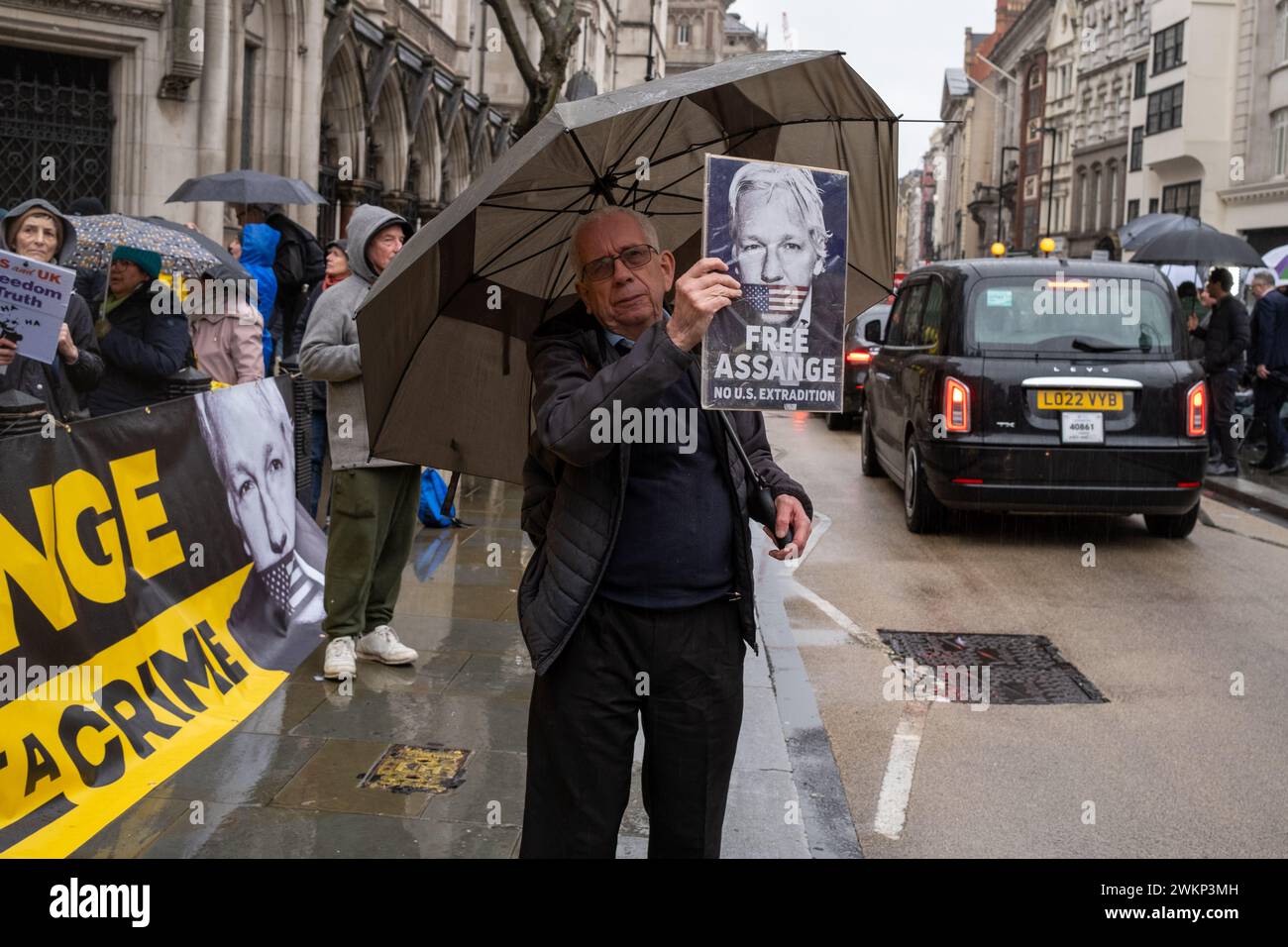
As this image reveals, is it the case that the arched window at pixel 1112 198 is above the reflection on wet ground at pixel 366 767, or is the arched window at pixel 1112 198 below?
above

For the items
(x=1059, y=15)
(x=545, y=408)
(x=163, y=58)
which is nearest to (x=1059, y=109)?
(x=1059, y=15)

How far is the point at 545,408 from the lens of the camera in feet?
9.32

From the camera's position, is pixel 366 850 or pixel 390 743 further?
pixel 390 743

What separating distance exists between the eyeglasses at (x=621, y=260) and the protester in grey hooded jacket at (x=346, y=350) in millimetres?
3138

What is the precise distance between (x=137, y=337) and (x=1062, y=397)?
616cm

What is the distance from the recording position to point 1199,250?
64.5 ft

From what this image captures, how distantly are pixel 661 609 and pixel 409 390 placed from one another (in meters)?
0.89

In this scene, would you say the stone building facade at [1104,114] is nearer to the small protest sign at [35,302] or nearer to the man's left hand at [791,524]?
the small protest sign at [35,302]

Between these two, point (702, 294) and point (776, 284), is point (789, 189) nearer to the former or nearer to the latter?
point (776, 284)

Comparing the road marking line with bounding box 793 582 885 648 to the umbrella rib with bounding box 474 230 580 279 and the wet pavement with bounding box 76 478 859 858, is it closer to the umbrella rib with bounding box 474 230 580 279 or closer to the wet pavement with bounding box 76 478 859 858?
the wet pavement with bounding box 76 478 859 858

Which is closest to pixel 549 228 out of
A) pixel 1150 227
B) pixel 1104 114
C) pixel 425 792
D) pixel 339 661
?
pixel 425 792

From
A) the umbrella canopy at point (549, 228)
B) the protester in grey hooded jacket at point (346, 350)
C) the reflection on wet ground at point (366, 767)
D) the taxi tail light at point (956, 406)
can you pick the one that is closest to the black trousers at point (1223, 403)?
the taxi tail light at point (956, 406)

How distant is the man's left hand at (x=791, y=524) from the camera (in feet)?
10.0
